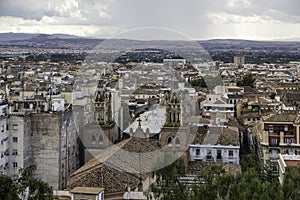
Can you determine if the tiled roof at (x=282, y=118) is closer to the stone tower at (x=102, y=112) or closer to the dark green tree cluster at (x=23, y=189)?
the stone tower at (x=102, y=112)

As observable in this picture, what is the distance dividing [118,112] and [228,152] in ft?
21.1

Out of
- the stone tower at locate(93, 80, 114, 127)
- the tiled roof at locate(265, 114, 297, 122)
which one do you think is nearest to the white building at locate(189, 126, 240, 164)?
the tiled roof at locate(265, 114, 297, 122)

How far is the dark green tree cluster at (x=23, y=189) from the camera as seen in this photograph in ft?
48.9

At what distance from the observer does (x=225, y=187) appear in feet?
48.6

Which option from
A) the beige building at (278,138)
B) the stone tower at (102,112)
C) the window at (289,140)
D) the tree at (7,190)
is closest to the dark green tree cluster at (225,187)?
the tree at (7,190)

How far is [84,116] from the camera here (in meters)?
27.4

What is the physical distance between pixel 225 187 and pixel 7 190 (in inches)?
236

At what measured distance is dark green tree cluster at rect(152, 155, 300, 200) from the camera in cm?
1454

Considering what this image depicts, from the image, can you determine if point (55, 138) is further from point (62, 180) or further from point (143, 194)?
point (143, 194)

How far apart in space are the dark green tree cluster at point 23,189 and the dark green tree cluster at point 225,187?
3.15 meters

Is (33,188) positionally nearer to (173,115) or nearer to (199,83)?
(173,115)

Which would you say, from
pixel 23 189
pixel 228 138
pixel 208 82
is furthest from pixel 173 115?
pixel 208 82

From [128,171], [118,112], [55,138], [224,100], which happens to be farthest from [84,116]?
[224,100]

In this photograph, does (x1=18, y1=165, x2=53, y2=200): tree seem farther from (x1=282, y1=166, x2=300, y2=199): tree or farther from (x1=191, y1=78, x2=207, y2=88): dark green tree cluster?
(x1=191, y1=78, x2=207, y2=88): dark green tree cluster
